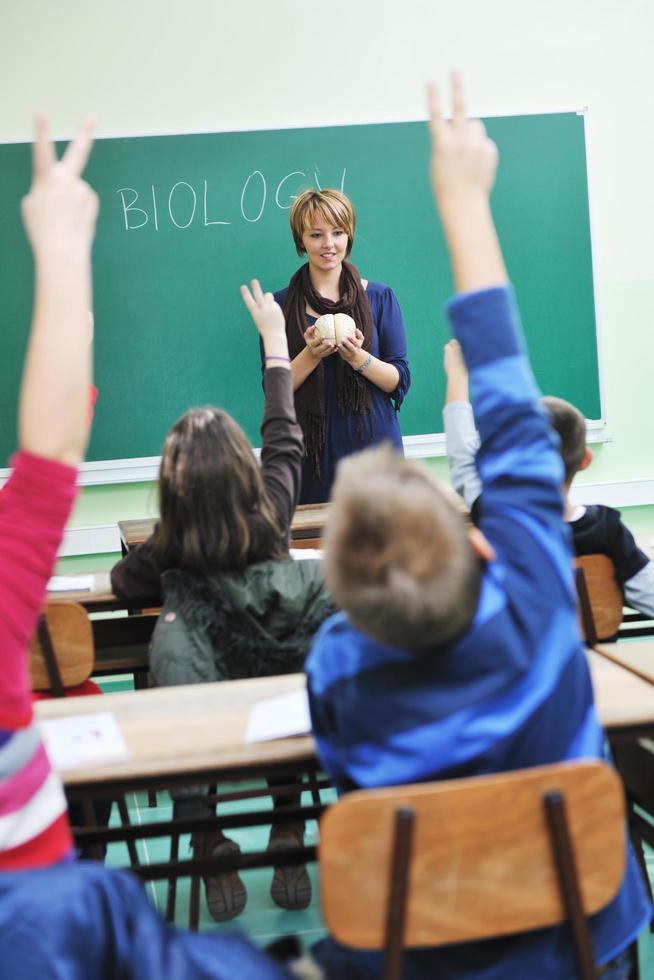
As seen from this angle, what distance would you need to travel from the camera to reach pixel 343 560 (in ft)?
3.58

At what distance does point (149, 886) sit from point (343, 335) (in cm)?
184

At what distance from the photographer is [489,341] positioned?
1204 mm

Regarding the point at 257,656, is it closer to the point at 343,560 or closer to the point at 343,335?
the point at 343,560

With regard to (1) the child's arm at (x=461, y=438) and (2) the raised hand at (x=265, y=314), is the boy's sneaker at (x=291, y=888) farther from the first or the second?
→ (2) the raised hand at (x=265, y=314)

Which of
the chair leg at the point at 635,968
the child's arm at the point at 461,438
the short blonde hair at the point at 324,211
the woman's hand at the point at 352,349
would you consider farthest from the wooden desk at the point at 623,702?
the short blonde hair at the point at 324,211

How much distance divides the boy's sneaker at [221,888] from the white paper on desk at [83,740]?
87cm

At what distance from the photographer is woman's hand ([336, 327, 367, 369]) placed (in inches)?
140

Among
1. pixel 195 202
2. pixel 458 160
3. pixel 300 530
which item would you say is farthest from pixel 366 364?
pixel 458 160

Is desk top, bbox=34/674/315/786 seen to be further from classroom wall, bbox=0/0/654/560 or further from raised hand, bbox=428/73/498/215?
classroom wall, bbox=0/0/654/560

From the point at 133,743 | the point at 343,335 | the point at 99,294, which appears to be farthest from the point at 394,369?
the point at 133,743

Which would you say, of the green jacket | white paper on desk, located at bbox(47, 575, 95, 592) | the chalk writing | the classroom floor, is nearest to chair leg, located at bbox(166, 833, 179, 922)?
the classroom floor

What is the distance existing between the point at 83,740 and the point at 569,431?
4.76ft

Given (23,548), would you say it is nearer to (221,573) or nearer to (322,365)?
(221,573)

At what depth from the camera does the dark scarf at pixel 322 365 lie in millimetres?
3770
